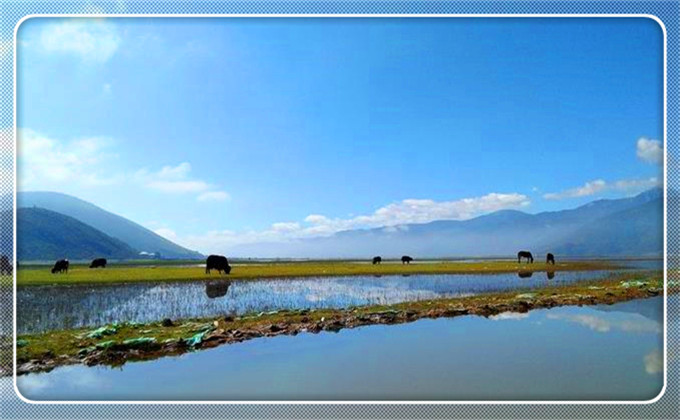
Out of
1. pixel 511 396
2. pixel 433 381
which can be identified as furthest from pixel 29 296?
pixel 511 396

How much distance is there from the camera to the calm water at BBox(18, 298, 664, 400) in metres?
8.11

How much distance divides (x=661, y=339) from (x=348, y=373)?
5383mm

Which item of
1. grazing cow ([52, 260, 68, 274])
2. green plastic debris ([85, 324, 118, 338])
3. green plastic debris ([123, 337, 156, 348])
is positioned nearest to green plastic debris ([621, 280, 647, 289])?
green plastic debris ([123, 337, 156, 348])

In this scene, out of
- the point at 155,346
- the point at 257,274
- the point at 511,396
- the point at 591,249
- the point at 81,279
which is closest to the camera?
the point at 511,396

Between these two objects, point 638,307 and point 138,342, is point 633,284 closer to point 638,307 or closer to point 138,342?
point 638,307

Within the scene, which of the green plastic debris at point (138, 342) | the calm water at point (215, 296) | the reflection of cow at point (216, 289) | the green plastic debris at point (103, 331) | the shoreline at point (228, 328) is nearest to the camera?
the shoreline at point (228, 328)

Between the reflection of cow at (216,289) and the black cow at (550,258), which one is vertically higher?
the black cow at (550,258)

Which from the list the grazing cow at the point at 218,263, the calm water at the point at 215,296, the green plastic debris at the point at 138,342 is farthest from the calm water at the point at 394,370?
the grazing cow at the point at 218,263

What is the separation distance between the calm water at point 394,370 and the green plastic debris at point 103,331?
1.42 m

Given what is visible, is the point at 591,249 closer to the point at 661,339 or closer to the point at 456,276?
the point at 456,276

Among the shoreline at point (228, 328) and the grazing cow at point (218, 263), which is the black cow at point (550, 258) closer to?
the shoreline at point (228, 328)

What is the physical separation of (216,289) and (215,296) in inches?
78.9

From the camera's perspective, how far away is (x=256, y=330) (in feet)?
36.7

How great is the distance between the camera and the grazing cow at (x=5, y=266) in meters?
8.25
